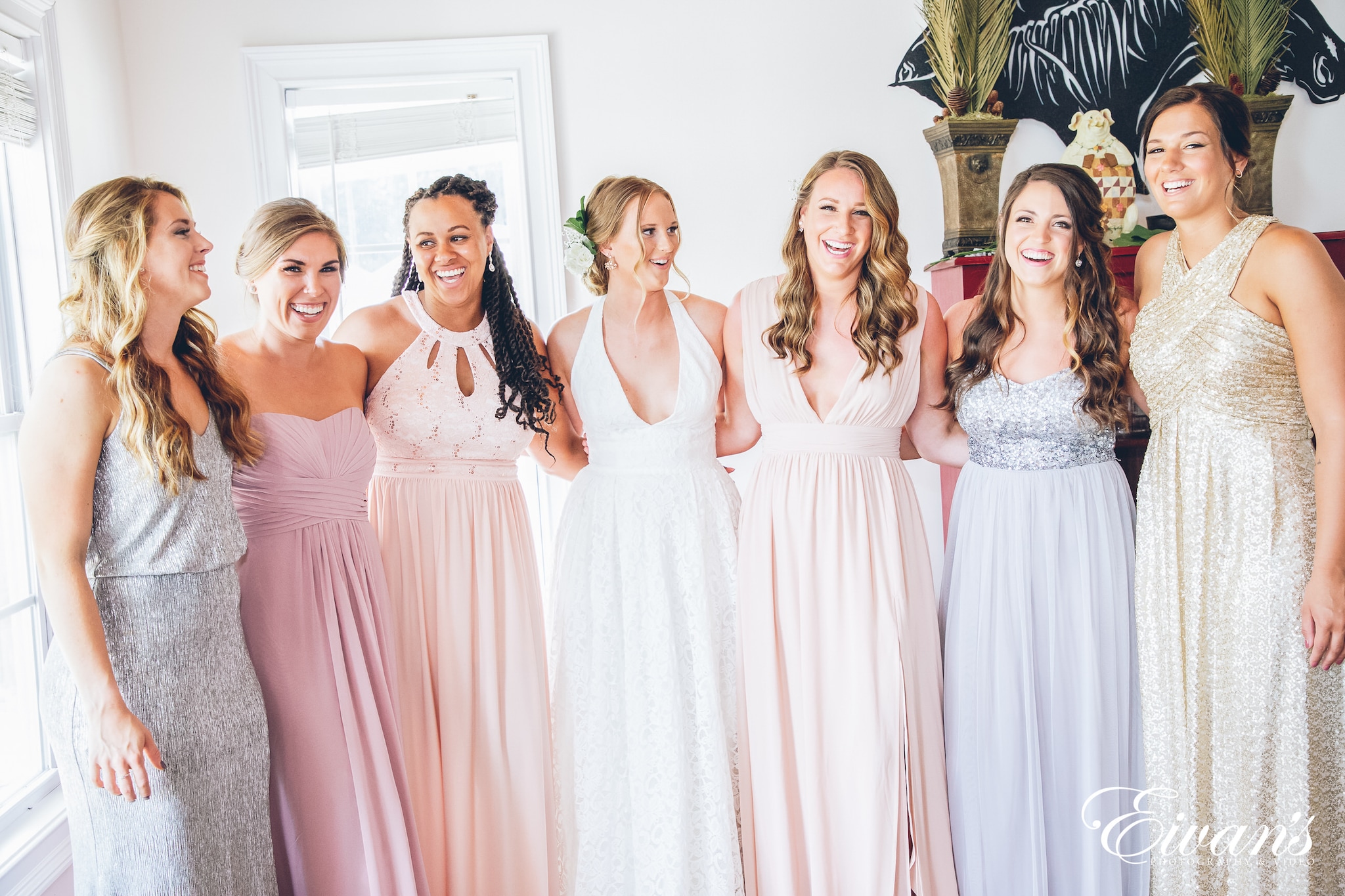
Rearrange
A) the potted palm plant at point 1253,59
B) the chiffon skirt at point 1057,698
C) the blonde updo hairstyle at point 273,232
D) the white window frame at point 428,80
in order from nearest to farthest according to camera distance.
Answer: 1. the blonde updo hairstyle at point 273,232
2. the chiffon skirt at point 1057,698
3. the potted palm plant at point 1253,59
4. the white window frame at point 428,80

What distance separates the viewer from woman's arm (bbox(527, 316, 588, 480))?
2.59 metres

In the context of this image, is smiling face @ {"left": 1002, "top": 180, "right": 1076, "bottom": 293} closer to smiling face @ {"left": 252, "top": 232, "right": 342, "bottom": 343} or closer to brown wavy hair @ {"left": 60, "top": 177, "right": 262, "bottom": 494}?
smiling face @ {"left": 252, "top": 232, "right": 342, "bottom": 343}

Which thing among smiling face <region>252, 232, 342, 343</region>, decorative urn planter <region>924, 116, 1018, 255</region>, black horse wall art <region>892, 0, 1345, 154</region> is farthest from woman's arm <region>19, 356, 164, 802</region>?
black horse wall art <region>892, 0, 1345, 154</region>

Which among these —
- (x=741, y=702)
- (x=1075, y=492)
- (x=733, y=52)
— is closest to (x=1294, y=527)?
(x=1075, y=492)

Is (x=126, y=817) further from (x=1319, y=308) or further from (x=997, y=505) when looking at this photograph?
(x=1319, y=308)

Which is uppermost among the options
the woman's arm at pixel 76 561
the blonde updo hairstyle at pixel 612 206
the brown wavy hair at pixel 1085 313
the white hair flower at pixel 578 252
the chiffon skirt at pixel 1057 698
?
the blonde updo hairstyle at pixel 612 206

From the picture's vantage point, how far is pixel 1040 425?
2.26m

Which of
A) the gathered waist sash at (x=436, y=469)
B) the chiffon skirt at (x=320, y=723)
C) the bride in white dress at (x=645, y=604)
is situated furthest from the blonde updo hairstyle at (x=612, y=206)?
the chiffon skirt at (x=320, y=723)

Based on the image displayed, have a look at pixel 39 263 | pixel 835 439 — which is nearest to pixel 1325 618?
pixel 835 439

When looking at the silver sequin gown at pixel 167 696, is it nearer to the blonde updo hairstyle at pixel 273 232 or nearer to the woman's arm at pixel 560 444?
the blonde updo hairstyle at pixel 273 232

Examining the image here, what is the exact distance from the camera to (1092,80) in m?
3.70

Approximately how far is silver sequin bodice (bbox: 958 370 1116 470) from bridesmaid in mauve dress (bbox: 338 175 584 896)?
1.12m

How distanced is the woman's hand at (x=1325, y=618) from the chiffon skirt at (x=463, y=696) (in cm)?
171

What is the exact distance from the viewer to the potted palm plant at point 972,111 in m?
3.45
